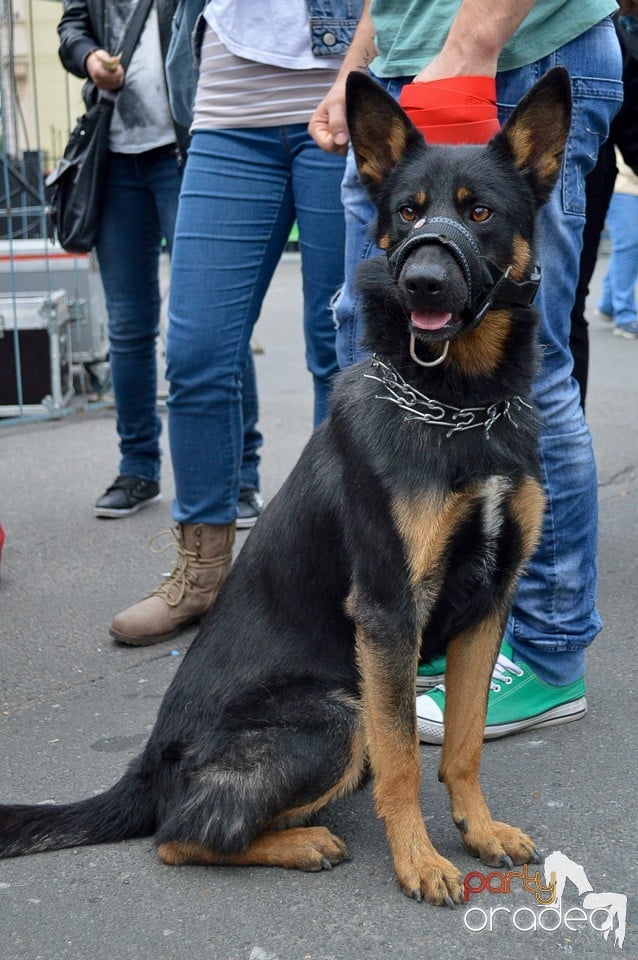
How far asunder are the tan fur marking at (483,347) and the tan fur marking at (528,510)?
10.5 inches

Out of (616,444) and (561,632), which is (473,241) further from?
(616,444)

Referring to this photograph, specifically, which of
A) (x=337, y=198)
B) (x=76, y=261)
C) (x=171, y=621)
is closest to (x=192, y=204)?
(x=337, y=198)

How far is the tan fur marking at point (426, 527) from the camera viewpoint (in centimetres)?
232

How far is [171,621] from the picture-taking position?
12.8 feet

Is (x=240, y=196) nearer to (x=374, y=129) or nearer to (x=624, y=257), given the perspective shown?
(x=374, y=129)

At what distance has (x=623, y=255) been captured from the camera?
32.7ft

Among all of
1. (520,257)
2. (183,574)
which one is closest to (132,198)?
(183,574)

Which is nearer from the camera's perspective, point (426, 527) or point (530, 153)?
point (426, 527)

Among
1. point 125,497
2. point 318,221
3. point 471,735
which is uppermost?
point 318,221

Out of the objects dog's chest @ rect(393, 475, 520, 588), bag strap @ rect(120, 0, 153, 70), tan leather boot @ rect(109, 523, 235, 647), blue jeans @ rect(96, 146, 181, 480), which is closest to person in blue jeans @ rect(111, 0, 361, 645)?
tan leather boot @ rect(109, 523, 235, 647)

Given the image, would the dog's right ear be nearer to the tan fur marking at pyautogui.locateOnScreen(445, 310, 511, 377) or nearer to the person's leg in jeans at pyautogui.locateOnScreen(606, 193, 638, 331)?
the tan fur marking at pyautogui.locateOnScreen(445, 310, 511, 377)

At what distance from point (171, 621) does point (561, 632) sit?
1.42m

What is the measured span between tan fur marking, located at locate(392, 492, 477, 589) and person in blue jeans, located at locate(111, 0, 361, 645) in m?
1.47

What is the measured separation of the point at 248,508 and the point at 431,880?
2860 mm
